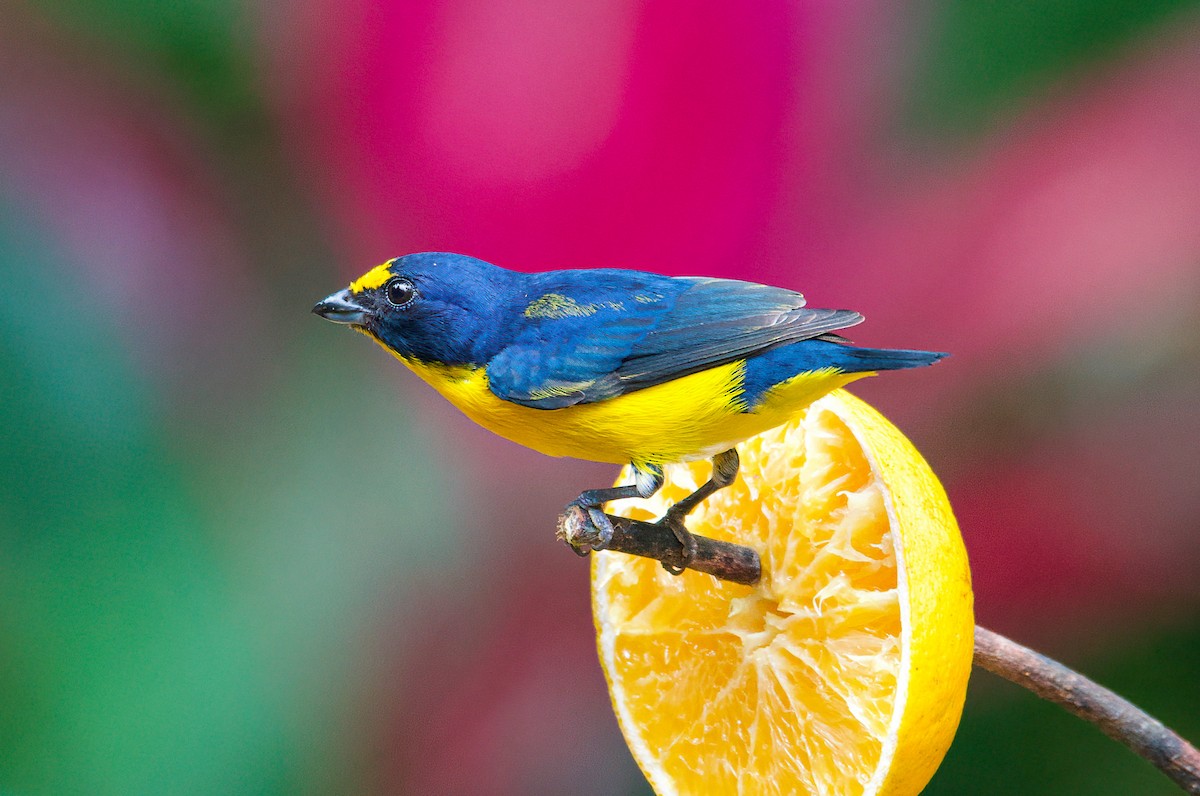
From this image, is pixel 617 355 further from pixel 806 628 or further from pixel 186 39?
pixel 186 39

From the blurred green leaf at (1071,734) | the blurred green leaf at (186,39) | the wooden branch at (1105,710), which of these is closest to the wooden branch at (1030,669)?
the wooden branch at (1105,710)

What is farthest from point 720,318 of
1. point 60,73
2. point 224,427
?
point 60,73

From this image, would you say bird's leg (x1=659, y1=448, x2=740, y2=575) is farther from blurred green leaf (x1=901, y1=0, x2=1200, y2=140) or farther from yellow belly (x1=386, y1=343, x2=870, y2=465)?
blurred green leaf (x1=901, y1=0, x2=1200, y2=140)

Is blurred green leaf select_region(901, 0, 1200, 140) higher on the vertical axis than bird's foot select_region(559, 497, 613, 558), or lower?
higher

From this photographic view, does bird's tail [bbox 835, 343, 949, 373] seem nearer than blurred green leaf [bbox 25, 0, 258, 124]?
Yes

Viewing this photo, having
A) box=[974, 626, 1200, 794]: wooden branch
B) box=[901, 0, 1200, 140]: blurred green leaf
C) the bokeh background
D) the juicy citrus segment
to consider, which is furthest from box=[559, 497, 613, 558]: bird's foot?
box=[901, 0, 1200, 140]: blurred green leaf

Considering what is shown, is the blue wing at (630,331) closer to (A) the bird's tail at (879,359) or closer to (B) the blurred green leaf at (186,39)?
(A) the bird's tail at (879,359)

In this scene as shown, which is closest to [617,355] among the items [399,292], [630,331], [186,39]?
[630,331]
